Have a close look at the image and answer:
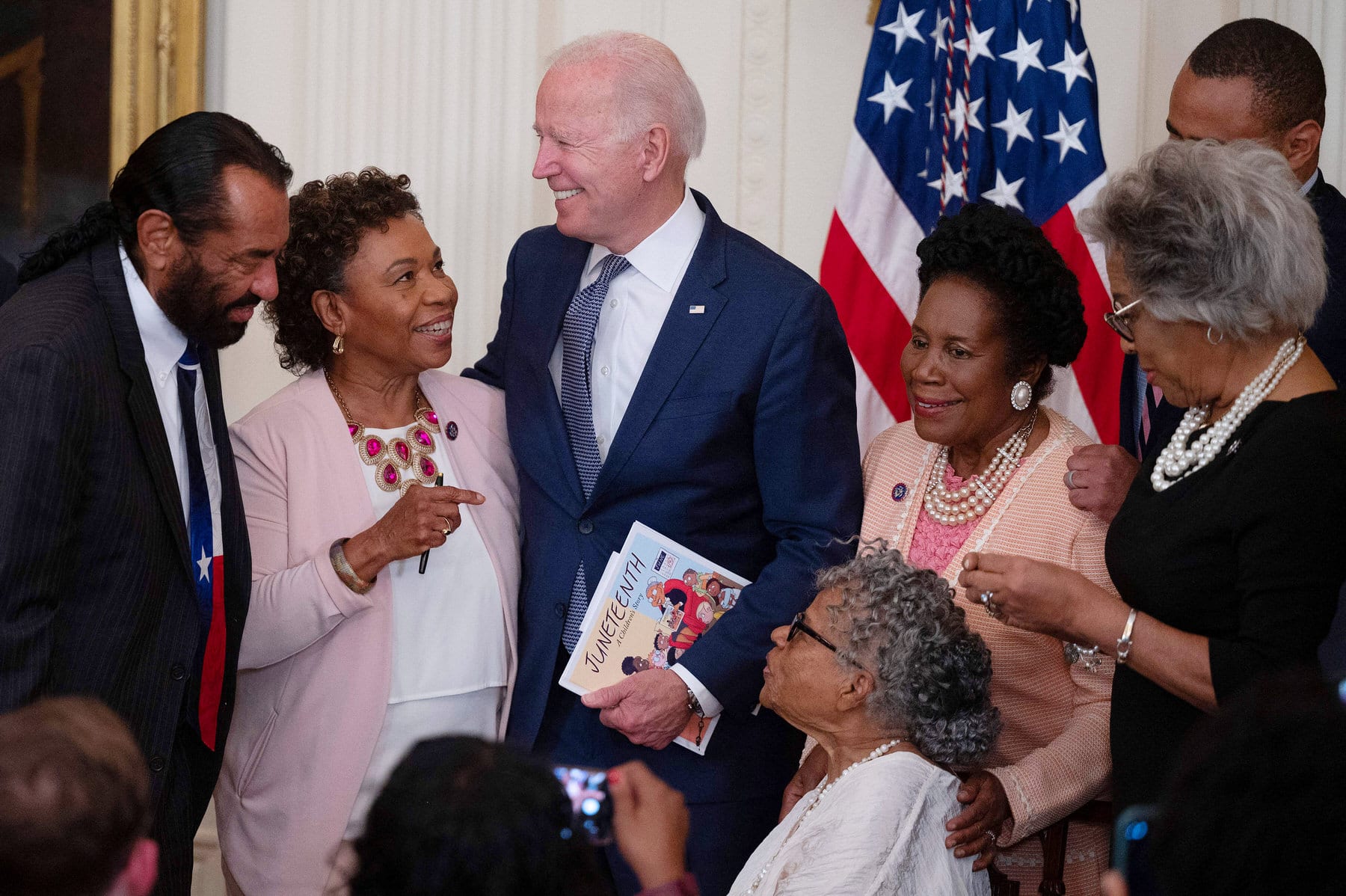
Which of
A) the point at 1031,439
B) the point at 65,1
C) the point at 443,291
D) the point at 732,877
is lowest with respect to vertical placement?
the point at 732,877

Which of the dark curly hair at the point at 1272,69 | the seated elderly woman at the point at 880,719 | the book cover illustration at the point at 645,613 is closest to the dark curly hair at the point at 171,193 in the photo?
the book cover illustration at the point at 645,613

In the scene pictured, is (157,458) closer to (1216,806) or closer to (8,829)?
(8,829)

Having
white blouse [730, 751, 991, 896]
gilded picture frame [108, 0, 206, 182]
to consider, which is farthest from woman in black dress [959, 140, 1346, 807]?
gilded picture frame [108, 0, 206, 182]

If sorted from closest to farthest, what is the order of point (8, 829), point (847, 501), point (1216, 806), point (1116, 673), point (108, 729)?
point (1216, 806)
point (8, 829)
point (108, 729)
point (1116, 673)
point (847, 501)

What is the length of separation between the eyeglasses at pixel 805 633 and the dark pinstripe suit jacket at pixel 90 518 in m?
1.17

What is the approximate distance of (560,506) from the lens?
3.21 m

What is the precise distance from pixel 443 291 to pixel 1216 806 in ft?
7.88

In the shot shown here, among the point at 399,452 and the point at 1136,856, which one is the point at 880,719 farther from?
the point at 399,452

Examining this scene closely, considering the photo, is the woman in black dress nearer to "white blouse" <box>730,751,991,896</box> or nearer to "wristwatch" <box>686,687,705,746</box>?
"white blouse" <box>730,751,991,896</box>

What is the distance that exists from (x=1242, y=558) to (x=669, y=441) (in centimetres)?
126

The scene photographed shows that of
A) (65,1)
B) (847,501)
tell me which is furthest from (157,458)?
(65,1)

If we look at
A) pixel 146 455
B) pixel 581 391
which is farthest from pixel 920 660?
pixel 146 455

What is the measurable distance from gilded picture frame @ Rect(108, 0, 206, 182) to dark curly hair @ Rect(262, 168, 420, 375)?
4.23 ft

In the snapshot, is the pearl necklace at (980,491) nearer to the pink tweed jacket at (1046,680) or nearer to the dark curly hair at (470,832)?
the pink tweed jacket at (1046,680)
